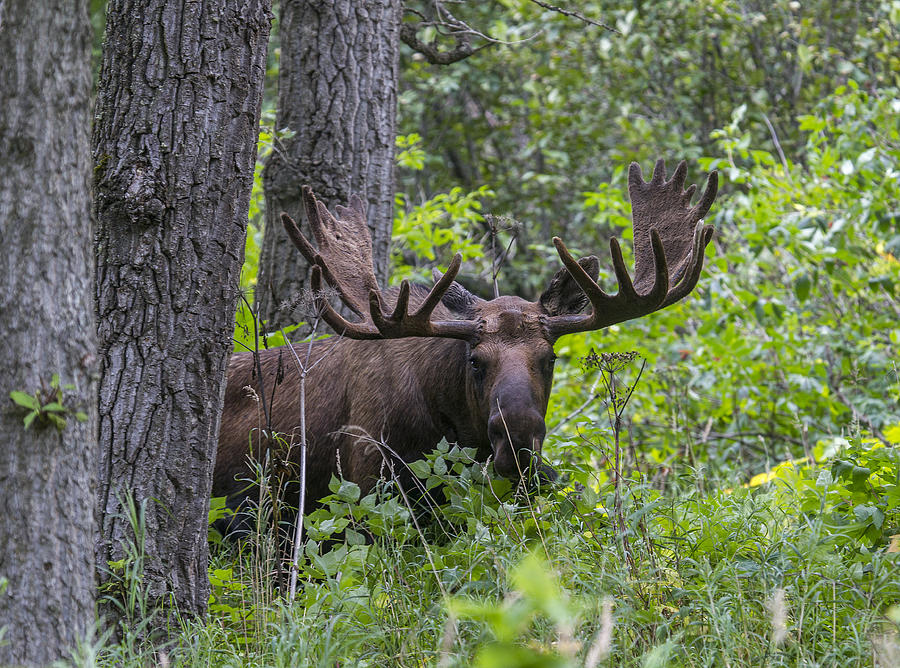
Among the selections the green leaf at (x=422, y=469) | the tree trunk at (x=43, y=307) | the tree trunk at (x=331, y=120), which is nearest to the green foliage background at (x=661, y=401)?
the green leaf at (x=422, y=469)

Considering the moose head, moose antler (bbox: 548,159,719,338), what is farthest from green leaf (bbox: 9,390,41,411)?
moose antler (bbox: 548,159,719,338)

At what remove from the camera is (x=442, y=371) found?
5.38m

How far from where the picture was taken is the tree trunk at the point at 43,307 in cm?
258

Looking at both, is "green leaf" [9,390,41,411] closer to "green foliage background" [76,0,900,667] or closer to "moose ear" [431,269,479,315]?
"green foliage background" [76,0,900,667]

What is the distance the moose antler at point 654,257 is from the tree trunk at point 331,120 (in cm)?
175

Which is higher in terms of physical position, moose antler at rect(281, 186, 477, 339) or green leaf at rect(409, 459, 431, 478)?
moose antler at rect(281, 186, 477, 339)

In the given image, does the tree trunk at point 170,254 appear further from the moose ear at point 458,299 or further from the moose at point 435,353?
the moose ear at point 458,299

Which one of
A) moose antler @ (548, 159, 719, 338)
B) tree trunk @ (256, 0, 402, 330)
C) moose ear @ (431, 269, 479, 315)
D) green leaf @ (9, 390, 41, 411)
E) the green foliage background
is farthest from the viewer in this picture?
tree trunk @ (256, 0, 402, 330)

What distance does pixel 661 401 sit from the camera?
817 centimetres

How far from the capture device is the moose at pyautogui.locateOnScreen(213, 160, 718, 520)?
4855 mm

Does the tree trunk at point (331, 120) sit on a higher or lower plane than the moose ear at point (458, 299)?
higher

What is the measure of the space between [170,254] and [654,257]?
84.8 inches

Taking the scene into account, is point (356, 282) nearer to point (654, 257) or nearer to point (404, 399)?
point (404, 399)

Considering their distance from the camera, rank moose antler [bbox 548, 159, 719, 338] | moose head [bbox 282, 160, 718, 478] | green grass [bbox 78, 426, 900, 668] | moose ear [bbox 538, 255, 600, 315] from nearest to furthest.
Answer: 1. green grass [bbox 78, 426, 900, 668]
2. moose head [bbox 282, 160, 718, 478]
3. moose antler [bbox 548, 159, 719, 338]
4. moose ear [bbox 538, 255, 600, 315]
